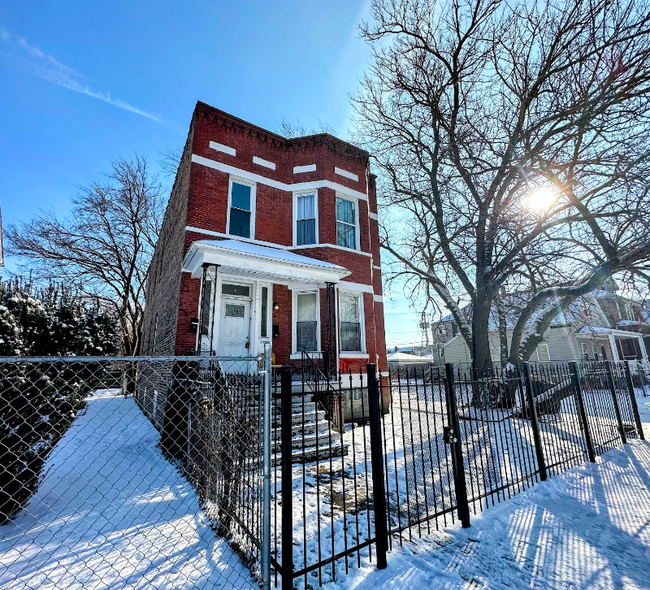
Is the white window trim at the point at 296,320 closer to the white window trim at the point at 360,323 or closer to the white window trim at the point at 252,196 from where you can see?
the white window trim at the point at 360,323

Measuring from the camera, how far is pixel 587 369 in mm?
7270

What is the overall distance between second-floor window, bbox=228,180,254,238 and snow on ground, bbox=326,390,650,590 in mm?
9103

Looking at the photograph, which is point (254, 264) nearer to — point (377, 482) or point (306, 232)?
point (306, 232)

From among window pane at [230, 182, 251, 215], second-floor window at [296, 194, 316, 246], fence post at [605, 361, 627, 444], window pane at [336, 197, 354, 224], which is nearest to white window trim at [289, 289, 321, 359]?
second-floor window at [296, 194, 316, 246]

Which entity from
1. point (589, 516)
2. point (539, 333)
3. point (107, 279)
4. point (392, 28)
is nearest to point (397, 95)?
point (392, 28)

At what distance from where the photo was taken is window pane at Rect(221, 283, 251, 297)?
936cm

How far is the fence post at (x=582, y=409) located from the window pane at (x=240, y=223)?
361 inches

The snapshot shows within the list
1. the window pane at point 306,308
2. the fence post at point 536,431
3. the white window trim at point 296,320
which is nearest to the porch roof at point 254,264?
the white window trim at point 296,320

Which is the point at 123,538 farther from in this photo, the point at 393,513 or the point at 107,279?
the point at 107,279

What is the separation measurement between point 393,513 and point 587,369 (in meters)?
6.12

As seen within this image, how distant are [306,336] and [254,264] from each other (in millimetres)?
3180

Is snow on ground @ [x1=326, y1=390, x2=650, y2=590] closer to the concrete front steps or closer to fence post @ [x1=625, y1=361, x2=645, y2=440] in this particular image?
the concrete front steps

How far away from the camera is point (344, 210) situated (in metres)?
11.9

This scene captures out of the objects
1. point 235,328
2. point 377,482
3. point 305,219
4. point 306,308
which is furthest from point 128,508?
point 305,219
